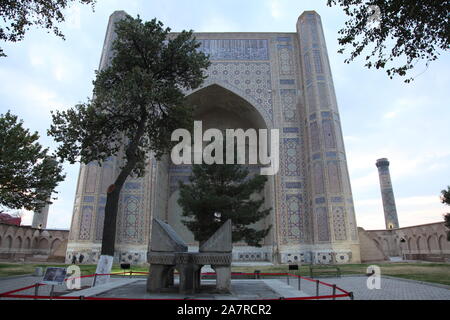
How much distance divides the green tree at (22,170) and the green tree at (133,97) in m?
3.33

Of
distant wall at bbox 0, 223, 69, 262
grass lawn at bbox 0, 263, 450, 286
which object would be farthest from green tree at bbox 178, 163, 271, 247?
distant wall at bbox 0, 223, 69, 262

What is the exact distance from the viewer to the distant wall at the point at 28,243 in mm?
22641

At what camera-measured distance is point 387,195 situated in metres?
33.8

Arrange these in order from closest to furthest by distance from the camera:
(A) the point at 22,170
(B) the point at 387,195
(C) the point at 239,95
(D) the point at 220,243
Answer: (D) the point at 220,243 → (A) the point at 22,170 → (C) the point at 239,95 → (B) the point at 387,195

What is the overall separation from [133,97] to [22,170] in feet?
20.4

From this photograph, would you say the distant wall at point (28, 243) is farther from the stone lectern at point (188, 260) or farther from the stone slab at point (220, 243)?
the stone slab at point (220, 243)

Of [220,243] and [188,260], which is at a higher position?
[220,243]

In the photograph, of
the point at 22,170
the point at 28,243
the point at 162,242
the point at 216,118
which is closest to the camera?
the point at 162,242

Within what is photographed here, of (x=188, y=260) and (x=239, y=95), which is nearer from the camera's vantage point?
(x=188, y=260)

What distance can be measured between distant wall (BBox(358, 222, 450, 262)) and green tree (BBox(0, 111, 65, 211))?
15828mm

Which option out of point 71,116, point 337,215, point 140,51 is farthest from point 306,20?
point 71,116

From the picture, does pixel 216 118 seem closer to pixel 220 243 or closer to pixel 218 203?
pixel 218 203

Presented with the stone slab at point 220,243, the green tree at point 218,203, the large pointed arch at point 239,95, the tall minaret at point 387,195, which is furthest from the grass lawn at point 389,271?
the tall minaret at point 387,195

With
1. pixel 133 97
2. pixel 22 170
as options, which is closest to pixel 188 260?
pixel 133 97
